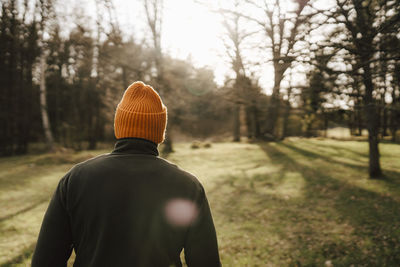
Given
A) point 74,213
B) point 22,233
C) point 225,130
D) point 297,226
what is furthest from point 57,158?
point 225,130

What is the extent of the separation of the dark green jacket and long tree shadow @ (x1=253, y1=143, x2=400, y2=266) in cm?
393

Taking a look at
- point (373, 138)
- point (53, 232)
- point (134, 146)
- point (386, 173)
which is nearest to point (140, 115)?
point (134, 146)

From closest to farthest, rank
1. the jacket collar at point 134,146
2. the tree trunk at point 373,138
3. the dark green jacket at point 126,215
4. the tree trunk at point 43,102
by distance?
the dark green jacket at point 126,215 < the jacket collar at point 134,146 < the tree trunk at point 373,138 < the tree trunk at point 43,102

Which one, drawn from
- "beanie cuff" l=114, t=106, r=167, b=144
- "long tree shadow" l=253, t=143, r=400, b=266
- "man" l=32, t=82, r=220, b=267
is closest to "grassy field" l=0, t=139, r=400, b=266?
"long tree shadow" l=253, t=143, r=400, b=266

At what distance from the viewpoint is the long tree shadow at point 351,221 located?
4457 millimetres

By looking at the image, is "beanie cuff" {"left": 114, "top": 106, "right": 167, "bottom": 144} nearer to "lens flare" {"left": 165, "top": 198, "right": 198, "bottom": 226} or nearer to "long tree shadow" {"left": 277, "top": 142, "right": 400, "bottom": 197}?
"lens flare" {"left": 165, "top": 198, "right": 198, "bottom": 226}

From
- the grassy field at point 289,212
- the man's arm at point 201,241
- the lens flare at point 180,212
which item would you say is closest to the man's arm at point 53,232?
the lens flare at point 180,212

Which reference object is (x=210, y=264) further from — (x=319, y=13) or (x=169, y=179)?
(x=319, y=13)

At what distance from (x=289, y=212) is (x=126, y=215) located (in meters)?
6.22

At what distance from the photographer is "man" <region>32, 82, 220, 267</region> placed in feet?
4.57

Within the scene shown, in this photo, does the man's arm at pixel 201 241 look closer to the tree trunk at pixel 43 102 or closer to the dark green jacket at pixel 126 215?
the dark green jacket at pixel 126 215

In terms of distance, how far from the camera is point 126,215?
140cm

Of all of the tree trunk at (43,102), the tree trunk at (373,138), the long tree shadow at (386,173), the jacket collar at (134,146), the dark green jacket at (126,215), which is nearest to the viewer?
the dark green jacket at (126,215)

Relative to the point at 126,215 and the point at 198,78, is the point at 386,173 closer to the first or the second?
the point at 198,78
